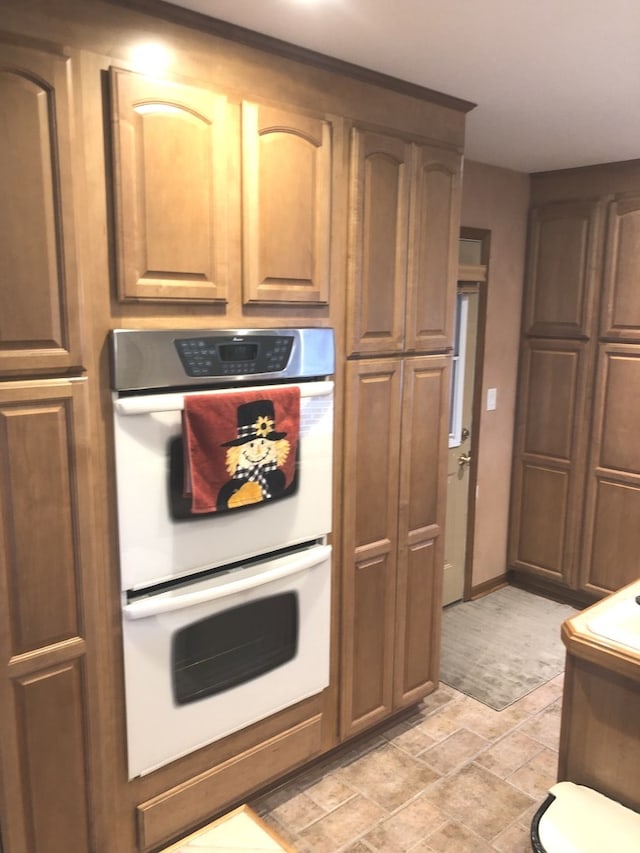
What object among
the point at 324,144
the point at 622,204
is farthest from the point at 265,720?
the point at 622,204

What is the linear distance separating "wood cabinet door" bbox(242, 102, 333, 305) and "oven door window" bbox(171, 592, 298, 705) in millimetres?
980

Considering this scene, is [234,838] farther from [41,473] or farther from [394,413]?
[394,413]

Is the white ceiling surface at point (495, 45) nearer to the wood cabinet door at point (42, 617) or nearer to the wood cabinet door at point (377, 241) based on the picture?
the wood cabinet door at point (377, 241)

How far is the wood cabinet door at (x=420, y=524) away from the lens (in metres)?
2.62

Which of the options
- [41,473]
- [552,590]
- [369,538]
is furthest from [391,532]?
[552,590]

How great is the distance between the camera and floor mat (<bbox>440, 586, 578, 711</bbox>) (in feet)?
10.6

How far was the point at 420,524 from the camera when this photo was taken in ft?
9.03

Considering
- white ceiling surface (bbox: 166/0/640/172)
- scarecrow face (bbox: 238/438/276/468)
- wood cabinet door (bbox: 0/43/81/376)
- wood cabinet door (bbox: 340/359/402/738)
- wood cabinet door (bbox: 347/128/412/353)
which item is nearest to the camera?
wood cabinet door (bbox: 0/43/81/376)

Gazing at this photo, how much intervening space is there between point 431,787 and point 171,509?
60.0 inches

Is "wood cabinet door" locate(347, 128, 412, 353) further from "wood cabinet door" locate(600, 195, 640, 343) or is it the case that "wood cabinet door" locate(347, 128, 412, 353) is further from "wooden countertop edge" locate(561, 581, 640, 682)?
"wood cabinet door" locate(600, 195, 640, 343)

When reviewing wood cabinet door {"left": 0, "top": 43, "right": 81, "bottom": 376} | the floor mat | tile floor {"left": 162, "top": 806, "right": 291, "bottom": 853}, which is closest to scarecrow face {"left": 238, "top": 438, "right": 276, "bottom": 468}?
wood cabinet door {"left": 0, "top": 43, "right": 81, "bottom": 376}

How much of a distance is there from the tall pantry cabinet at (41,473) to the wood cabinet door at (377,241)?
95cm

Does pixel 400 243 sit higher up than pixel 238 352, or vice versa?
pixel 400 243

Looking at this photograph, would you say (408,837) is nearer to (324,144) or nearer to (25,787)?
(25,787)
